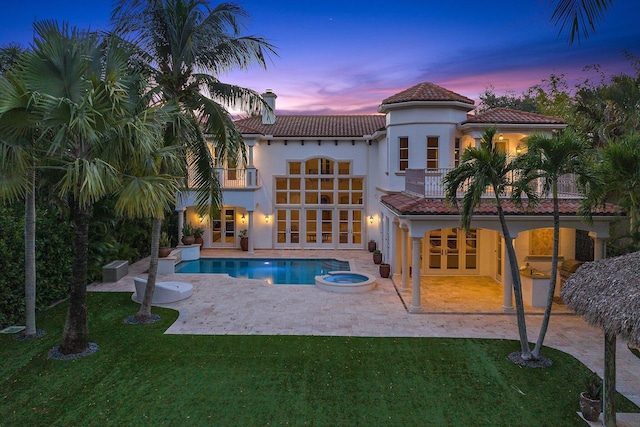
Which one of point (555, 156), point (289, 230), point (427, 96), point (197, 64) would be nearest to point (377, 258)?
point (289, 230)

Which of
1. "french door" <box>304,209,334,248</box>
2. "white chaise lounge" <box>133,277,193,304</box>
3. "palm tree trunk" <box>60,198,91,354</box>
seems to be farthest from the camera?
"french door" <box>304,209,334,248</box>

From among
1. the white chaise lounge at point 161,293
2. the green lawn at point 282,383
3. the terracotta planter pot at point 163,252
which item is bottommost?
the green lawn at point 282,383

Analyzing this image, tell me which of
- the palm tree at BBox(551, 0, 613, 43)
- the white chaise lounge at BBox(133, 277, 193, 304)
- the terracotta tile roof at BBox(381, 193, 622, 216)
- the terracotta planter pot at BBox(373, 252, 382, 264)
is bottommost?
the white chaise lounge at BBox(133, 277, 193, 304)

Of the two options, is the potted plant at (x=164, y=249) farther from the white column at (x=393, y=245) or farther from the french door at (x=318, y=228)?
the white column at (x=393, y=245)

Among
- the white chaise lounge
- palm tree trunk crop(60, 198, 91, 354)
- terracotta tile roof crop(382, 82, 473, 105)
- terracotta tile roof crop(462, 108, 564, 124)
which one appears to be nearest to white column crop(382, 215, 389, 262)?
terracotta tile roof crop(382, 82, 473, 105)

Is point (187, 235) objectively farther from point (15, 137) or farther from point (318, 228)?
point (15, 137)

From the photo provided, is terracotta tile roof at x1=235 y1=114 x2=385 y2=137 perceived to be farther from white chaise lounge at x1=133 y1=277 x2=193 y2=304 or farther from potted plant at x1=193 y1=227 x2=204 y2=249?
white chaise lounge at x1=133 y1=277 x2=193 y2=304

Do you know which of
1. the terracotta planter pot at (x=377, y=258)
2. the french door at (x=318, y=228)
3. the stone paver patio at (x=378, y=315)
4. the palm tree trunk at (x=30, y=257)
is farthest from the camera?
the french door at (x=318, y=228)

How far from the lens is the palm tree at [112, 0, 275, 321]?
38.0ft

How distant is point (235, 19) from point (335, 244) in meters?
15.3

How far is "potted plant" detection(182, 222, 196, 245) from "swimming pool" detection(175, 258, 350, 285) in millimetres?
1155

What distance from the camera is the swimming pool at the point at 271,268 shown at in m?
19.0

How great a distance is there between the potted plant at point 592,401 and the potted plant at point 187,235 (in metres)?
19.1

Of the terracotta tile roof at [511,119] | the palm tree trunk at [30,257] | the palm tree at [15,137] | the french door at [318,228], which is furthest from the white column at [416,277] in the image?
the french door at [318,228]
